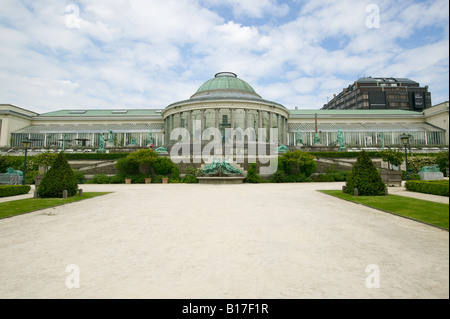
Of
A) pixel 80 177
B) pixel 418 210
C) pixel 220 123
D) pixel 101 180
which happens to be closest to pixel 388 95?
pixel 220 123

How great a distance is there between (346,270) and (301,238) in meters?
2.25

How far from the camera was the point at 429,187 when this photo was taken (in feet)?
53.6

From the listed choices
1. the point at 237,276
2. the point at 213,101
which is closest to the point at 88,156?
the point at 213,101

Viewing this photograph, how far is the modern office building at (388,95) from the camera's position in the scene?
3920 inches

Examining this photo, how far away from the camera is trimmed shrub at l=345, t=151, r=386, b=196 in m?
15.2

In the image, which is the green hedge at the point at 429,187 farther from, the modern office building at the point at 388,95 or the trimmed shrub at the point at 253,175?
the modern office building at the point at 388,95

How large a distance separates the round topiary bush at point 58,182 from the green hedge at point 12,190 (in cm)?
348

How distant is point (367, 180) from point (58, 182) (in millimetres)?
18490

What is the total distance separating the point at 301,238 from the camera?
698cm

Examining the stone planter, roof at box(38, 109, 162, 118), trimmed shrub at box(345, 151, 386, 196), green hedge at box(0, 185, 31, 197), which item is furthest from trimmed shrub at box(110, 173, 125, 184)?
roof at box(38, 109, 162, 118)

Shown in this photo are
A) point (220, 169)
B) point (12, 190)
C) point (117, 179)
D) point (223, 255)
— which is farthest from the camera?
point (117, 179)

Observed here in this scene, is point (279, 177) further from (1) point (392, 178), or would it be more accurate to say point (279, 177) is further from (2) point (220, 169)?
(1) point (392, 178)

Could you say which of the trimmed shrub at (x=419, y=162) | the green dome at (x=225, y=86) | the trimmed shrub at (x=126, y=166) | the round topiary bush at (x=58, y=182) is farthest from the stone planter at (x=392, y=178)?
the green dome at (x=225, y=86)

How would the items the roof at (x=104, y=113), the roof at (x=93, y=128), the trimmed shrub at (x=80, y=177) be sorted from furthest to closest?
the roof at (x=104, y=113), the roof at (x=93, y=128), the trimmed shrub at (x=80, y=177)
